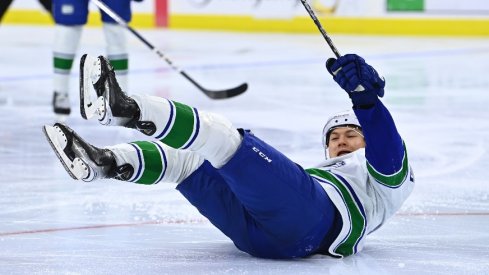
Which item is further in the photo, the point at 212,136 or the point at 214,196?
the point at 214,196

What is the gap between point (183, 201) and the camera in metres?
3.61

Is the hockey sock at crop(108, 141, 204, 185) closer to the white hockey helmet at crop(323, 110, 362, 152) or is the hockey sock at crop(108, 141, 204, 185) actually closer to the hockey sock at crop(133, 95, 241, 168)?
the hockey sock at crop(133, 95, 241, 168)

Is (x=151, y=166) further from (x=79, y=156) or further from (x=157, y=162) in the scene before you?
(x=79, y=156)

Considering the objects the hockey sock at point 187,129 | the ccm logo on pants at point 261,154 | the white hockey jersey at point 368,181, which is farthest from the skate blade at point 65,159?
the white hockey jersey at point 368,181

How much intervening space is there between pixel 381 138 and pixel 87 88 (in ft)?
2.15

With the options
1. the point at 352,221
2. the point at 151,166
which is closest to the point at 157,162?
the point at 151,166

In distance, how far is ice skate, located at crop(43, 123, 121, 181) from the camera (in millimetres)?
2541

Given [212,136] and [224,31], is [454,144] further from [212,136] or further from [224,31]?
[224,31]

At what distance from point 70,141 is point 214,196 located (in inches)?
14.0

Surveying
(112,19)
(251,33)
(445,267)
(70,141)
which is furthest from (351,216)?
(251,33)

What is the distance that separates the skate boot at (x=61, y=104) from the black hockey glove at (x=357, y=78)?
3.26m

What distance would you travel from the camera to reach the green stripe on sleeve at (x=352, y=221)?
2.66 metres

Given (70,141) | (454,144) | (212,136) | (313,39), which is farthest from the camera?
(313,39)

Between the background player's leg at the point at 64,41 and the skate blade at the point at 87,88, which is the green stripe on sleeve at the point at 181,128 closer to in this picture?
the skate blade at the point at 87,88
